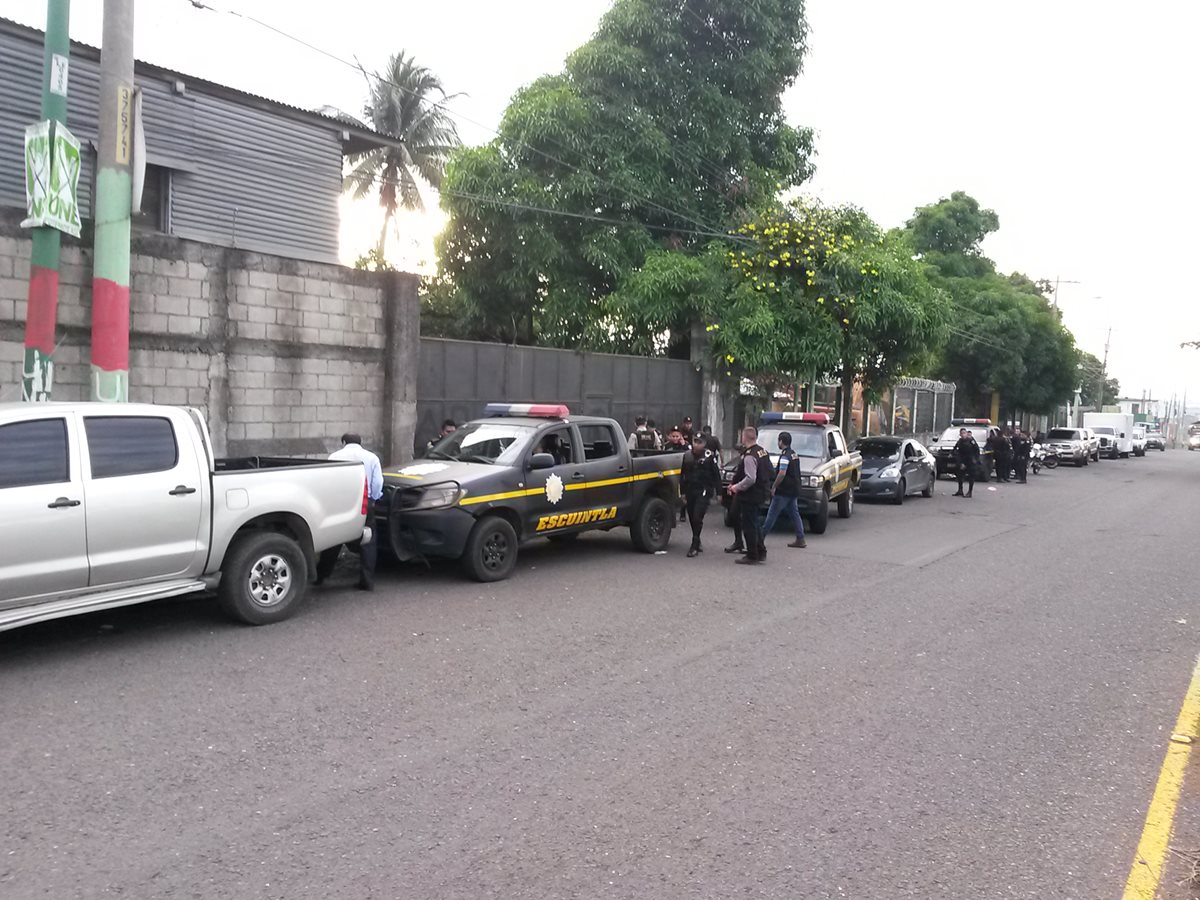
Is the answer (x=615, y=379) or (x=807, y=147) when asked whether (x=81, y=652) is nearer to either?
(x=615, y=379)

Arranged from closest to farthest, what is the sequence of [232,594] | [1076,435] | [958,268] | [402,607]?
[232,594] < [402,607] < [1076,435] < [958,268]

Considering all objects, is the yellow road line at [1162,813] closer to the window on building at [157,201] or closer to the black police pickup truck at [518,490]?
the black police pickup truck at [518,490]

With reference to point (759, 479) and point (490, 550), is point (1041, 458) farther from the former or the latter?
point (490, 550)

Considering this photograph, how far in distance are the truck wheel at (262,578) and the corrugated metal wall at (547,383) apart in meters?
7.80

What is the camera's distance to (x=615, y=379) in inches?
820

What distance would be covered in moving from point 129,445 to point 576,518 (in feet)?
17.0

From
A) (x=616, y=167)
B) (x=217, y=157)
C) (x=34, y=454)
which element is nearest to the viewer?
(x=34, y=454)

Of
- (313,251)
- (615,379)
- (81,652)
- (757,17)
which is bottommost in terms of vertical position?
(81,652)

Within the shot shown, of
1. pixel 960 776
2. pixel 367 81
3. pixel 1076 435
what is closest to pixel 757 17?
pixel 367 81

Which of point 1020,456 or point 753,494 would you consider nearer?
point 753,494

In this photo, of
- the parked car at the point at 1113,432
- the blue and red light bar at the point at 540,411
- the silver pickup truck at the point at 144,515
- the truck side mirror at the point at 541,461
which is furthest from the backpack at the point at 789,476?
the parked car at the point at 1113,432

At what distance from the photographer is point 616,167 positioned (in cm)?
2206

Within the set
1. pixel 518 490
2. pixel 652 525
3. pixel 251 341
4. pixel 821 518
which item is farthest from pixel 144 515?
pixel 821 518

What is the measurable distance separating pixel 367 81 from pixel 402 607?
30391 millimetres
